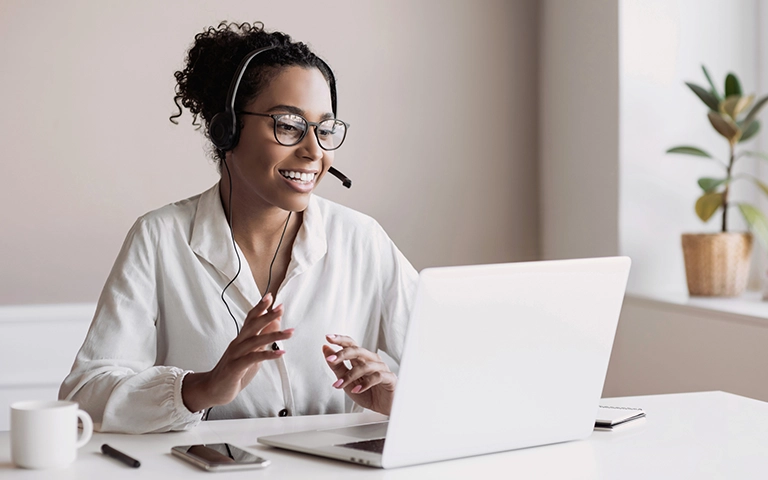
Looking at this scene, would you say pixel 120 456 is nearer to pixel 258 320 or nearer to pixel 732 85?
pixel 258 320

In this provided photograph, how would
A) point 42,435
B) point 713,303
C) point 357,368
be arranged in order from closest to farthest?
point 42,435 < point 357,368 < point 713,303

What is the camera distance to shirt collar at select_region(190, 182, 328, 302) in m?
1.55

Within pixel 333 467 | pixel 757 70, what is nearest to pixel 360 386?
pixel 333 467

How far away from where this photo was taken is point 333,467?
99cm

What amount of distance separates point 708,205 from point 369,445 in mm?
1717

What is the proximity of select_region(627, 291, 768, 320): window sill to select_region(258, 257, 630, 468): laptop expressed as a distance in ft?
3.92

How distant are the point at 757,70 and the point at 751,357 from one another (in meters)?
1.07

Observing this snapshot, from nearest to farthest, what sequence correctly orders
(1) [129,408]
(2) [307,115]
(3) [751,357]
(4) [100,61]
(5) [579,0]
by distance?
(1) [129,408], (2) [307,115], (3) [751,357], (4) [100,61], (5) [579,0]

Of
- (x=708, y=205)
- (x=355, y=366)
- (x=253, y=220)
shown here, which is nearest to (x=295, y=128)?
(x=253, y=220)

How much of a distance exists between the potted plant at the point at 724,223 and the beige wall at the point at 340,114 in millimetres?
718

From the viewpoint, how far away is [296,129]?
1.53m

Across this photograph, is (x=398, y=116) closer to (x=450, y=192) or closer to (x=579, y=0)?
(x=450, y=192)

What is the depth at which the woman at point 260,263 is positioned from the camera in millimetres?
1470

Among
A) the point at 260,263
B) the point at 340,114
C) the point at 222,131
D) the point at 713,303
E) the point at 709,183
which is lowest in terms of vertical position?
the point at 713,303
